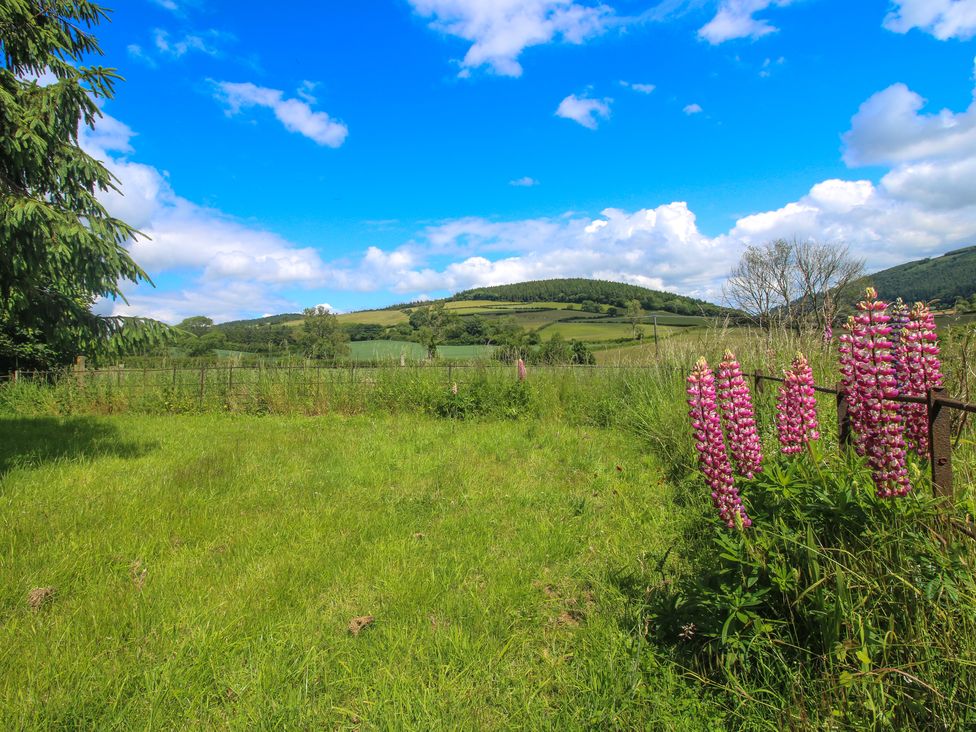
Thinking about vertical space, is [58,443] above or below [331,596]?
above

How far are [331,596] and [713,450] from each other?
92.4 inches

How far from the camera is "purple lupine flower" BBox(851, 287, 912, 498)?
1793mm

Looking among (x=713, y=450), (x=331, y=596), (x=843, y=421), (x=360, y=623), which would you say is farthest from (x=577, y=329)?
(x=360, y=623)

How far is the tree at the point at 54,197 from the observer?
4898 mm

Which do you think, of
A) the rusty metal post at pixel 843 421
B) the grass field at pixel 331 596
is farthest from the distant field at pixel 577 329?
the rusty metal post at pixel 843 421

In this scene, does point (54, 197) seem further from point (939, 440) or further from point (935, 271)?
point (935, 271)

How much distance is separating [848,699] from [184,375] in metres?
13.6

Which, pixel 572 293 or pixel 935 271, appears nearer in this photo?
pixel 935 271

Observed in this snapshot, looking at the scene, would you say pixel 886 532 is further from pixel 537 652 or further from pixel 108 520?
pixel 108 520

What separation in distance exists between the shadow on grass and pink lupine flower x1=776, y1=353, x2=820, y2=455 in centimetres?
729

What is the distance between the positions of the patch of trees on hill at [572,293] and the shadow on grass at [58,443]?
3288 centimetres

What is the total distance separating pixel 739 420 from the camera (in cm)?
219

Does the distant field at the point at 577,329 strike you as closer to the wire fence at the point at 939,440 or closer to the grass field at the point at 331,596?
the grass field at the point at 331,596

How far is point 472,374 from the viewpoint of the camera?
10.4m
